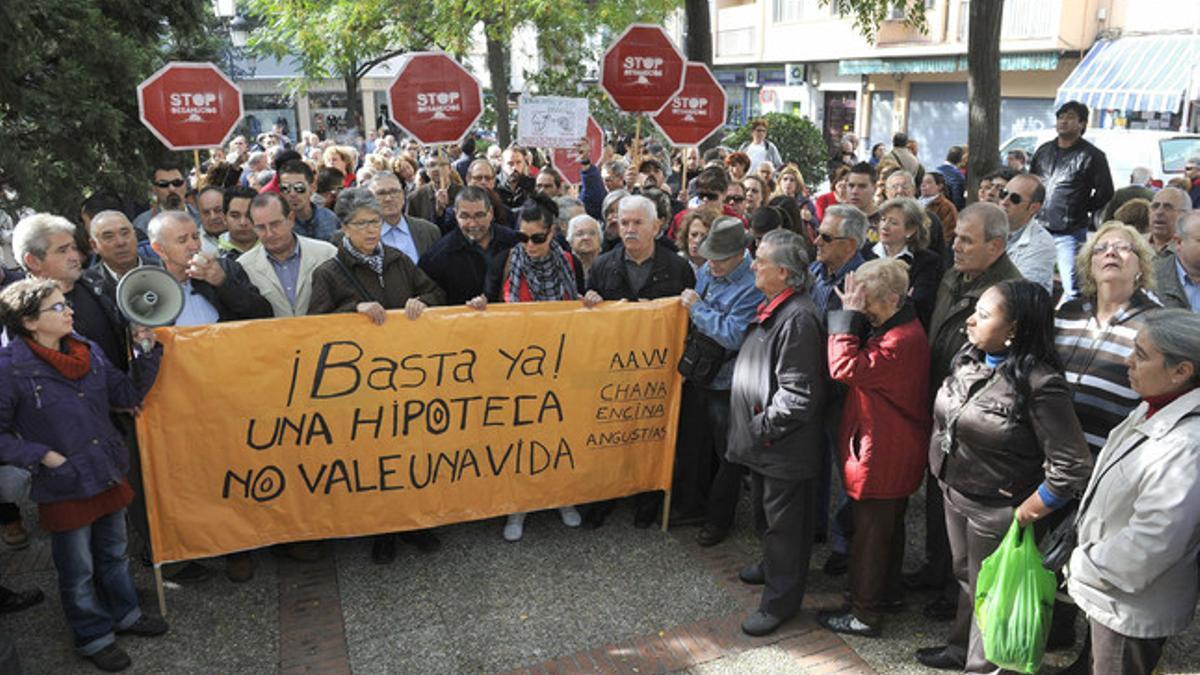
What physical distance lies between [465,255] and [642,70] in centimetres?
351

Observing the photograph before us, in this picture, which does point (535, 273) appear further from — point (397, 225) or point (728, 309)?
point (397, 225)

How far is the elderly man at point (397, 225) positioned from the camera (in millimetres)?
6516

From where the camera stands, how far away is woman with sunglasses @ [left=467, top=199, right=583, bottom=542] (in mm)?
5301

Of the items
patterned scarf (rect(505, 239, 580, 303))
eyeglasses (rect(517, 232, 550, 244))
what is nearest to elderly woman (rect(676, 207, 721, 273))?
patterned scarf (rect(505, 239, 580, 303))

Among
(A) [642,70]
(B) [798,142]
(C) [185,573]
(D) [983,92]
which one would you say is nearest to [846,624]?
(C) [185,573]

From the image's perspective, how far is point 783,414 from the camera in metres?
4.06

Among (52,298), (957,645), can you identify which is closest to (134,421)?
(52,298)

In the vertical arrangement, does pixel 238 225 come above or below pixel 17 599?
above

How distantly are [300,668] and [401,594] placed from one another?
2.34 ft

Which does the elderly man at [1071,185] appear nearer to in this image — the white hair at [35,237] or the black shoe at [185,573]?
the black shoe at [185,573]

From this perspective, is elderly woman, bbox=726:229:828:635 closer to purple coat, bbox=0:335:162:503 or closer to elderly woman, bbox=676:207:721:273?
elderly woman, bbox=676:207:721:273

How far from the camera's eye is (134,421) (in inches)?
173

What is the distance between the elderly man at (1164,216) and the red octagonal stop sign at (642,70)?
4.25m

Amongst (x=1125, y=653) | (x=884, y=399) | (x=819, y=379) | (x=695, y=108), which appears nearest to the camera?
(x=1125, y=653)
